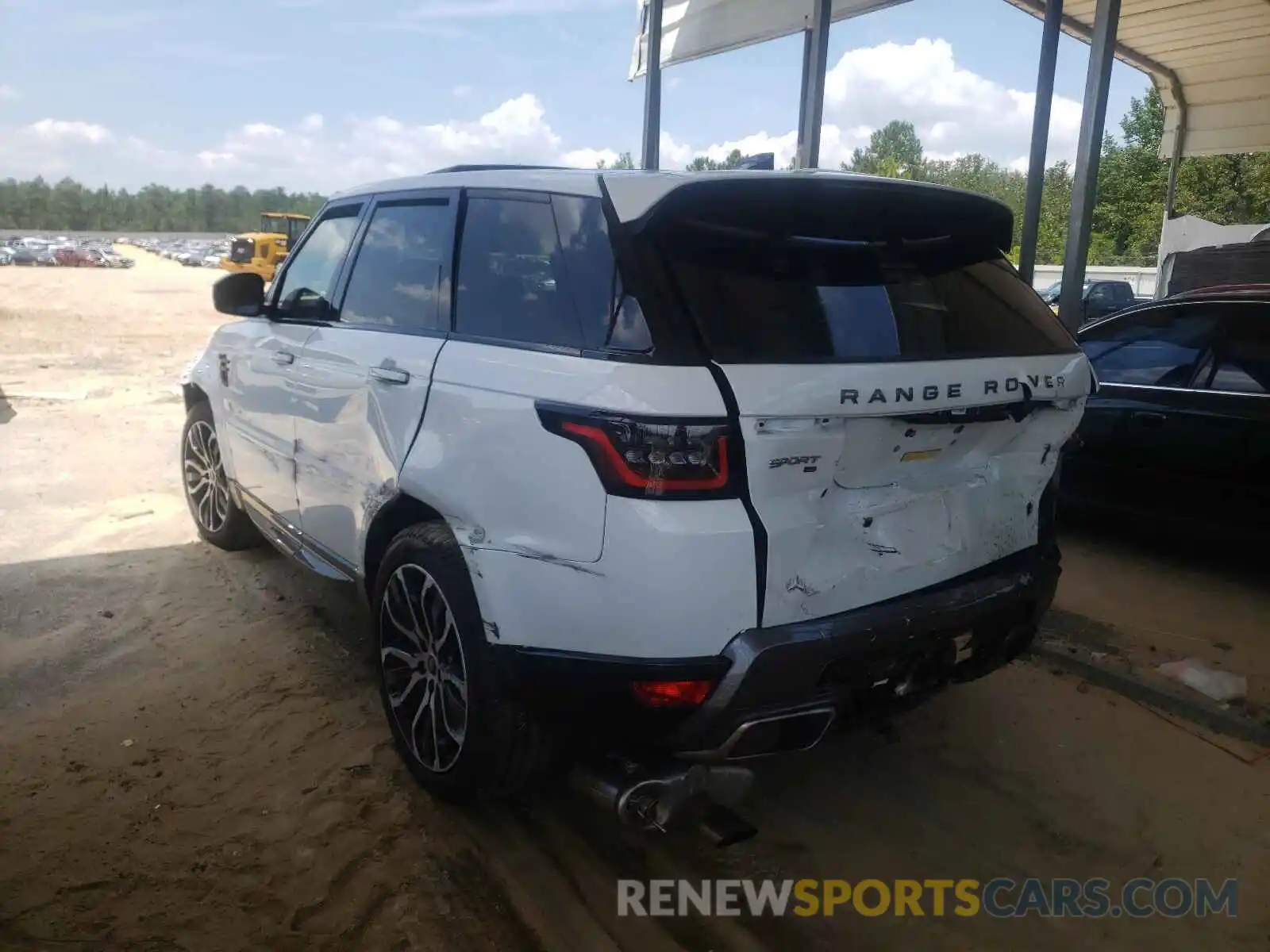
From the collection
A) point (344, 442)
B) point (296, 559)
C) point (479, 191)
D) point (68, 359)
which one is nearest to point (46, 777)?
point (296, 559)

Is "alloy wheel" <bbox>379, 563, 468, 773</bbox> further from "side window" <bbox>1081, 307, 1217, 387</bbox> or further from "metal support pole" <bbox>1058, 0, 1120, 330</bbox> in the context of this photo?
"metal support pole" <bbox>1058, 0, 1120, 330</bbox>

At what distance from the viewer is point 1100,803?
3002 mm

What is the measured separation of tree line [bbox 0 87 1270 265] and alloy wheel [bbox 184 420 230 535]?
295 centimetres

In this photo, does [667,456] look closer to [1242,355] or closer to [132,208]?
[1242,355]

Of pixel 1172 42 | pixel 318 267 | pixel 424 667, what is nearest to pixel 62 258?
pixel 1172 42

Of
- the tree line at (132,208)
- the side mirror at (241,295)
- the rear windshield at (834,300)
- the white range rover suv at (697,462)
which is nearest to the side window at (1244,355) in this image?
the white range rover suv at (697,462)

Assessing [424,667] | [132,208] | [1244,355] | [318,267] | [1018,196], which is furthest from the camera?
[132,208]

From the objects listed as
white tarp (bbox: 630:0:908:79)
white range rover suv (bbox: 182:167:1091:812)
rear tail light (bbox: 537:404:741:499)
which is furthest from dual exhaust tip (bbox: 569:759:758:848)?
white tarp (bbox: 630:0:908:79)

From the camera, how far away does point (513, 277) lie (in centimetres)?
266

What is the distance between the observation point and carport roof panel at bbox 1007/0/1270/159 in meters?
10.2

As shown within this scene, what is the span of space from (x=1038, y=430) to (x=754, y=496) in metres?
1.12

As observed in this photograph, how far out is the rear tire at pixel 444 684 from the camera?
250 cm

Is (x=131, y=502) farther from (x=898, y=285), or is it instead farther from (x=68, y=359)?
(x=68, y=359)

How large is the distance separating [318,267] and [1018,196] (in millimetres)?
82108
